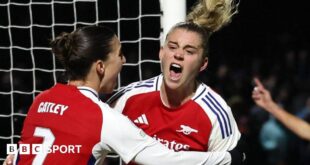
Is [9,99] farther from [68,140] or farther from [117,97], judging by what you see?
[68,140]

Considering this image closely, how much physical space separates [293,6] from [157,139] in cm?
798

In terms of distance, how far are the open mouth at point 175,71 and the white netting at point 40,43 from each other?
1009 mm

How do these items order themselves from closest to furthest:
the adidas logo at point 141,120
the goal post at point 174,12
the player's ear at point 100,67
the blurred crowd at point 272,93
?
1. the player's ear at point 100,67
2. the adidas logo at point 141,120
3. the goal post at point 174,12
4. the blurred crowd at point 272,93

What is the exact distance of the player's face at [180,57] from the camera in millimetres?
3547

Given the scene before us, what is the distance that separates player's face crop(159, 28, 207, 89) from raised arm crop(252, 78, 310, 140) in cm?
62

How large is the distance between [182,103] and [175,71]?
0.59ft

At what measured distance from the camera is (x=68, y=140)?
3180 millimetres

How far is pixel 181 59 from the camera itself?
3.54 meters

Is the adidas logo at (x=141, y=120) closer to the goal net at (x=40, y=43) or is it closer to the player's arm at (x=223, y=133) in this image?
the player's arm at (x=223, y=133)

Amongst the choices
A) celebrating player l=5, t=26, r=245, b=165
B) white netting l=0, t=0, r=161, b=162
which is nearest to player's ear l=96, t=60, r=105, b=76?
celebrating player l=5, t=26, r=245, b=165

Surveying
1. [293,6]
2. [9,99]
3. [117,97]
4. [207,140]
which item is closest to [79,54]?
[117,97]

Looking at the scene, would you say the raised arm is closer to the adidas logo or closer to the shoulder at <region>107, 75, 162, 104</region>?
the shoulder at <region>107, 75, 162, 104</region>

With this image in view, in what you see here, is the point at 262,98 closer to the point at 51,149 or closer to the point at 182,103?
the point at 182,103

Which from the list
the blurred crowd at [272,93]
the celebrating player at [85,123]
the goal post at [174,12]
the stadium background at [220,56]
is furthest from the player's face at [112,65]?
the blurred crowd at [272,93]
